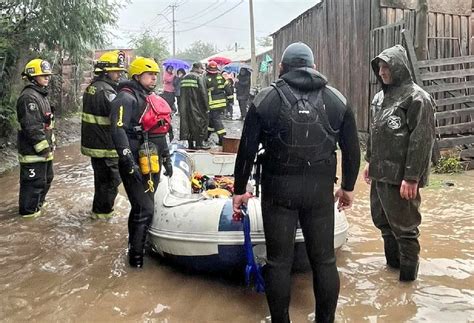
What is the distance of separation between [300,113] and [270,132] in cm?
21

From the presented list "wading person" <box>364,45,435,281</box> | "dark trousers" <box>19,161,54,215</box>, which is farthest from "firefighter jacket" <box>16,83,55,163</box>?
"wading person" <box>364,45,435,281</box>

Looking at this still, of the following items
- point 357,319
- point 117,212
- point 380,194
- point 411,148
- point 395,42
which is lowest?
point 357,319


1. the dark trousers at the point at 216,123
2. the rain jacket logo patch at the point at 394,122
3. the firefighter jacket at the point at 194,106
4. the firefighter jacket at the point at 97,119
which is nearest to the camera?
the rain jacket logo patch at the point at 394,122

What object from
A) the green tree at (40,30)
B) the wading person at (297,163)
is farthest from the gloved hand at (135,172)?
the green tree at (40,30)

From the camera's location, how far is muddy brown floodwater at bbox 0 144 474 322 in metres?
3.38

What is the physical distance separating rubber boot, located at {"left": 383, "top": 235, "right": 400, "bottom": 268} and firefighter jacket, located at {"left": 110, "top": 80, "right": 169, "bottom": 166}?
214 centimetres

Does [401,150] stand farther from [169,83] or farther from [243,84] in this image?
[243,84]

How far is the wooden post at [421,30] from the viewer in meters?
7.54

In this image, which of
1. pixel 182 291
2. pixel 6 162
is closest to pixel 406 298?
pixel 182 291

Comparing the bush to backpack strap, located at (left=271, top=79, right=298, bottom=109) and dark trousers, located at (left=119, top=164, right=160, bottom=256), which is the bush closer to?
dark trousers, located at (left=119, top=164, right=160, bottom=256)

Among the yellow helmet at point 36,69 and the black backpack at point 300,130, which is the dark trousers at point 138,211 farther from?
the yellow helmet at point 36,69

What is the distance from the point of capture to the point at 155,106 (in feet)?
13.7

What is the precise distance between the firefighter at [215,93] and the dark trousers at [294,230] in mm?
6546

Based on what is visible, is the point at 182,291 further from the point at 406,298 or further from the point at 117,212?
the point at 117,212
